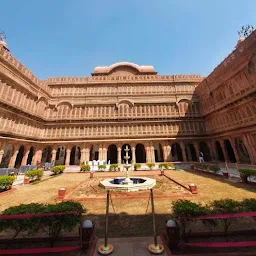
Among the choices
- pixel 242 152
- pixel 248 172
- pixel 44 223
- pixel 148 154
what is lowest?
pixel 44 223

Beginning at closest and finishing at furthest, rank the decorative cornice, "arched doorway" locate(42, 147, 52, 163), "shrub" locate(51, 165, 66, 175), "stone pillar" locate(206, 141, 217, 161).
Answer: "shrub" locate(51, 165, 66, 175)
"stone pillar" locate(206, 141, 217, 161)
"arched doorway" locate(42, 147, 52, 163)
the decorative cornice

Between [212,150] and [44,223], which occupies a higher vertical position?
[212,150]

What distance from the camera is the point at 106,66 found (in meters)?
37.4

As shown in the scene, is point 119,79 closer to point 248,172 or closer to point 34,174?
point 34,174

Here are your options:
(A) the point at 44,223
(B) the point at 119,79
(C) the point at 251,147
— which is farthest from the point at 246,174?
(B) the point at 119,79

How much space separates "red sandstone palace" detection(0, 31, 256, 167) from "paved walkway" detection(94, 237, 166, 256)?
802 inches

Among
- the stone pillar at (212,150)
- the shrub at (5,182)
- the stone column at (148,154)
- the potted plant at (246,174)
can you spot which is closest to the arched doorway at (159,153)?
the stone column at (148,154)

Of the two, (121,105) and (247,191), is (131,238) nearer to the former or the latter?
(247,191)

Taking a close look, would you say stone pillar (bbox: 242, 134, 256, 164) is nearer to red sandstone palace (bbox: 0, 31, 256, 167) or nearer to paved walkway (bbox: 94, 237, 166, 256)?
red sandstone palace (bbox: 0, 31, 256, 167)

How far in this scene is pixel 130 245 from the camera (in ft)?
11.9

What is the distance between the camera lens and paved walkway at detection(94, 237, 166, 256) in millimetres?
3330

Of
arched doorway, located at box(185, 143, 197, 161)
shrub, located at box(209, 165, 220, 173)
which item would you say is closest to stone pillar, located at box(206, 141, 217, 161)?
arched doorway, located at box(185, 143, 197, 161)

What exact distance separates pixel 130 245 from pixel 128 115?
24.2 m

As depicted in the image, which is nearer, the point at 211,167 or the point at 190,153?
the point at 211,167
